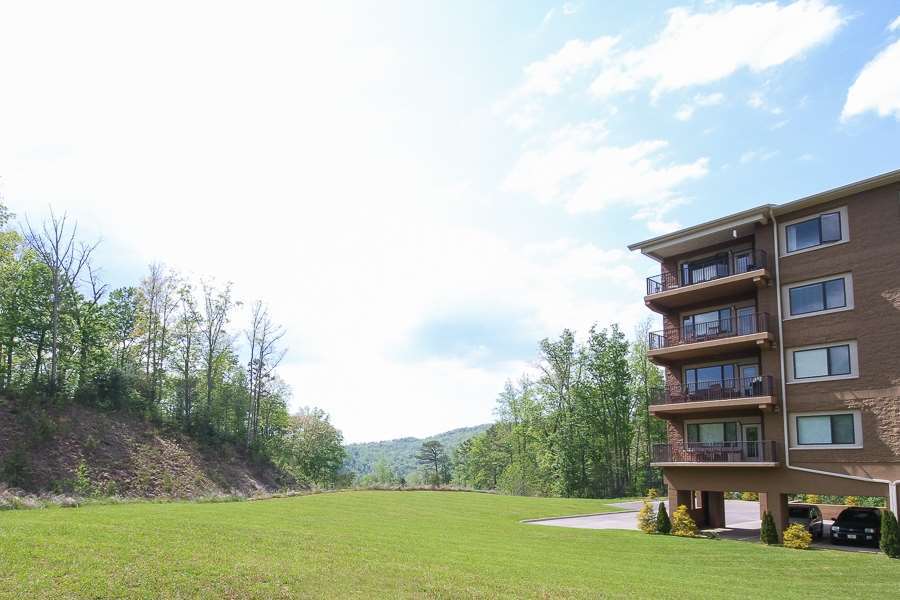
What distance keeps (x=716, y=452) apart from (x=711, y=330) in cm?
543

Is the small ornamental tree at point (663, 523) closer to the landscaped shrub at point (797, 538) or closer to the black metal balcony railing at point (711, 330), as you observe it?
the landscaped shrub at point (797, 538)

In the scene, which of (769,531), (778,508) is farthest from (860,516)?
(769,531)

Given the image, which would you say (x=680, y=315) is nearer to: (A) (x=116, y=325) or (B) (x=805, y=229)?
(B) (x=805, y=229)

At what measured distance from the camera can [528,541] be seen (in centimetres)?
2192

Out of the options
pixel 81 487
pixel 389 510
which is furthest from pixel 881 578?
pixel 81 487

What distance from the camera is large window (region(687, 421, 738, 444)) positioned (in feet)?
88.8

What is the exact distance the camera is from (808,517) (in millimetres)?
25734

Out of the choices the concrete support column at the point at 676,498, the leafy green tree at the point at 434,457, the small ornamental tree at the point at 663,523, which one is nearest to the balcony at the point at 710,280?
the concrete support column at the point at 676,498

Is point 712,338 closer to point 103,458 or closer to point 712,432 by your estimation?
point 712,432

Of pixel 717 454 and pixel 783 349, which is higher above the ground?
pixel 783 349

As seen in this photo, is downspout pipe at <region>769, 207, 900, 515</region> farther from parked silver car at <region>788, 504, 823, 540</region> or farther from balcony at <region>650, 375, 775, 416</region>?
parked silver car at <region>788, 504, 823, 540</region>

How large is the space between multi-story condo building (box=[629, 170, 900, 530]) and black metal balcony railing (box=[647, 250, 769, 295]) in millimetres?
49

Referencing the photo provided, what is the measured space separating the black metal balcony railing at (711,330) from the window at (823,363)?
1694 millimetres

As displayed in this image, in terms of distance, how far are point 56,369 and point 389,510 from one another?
2549 cm
